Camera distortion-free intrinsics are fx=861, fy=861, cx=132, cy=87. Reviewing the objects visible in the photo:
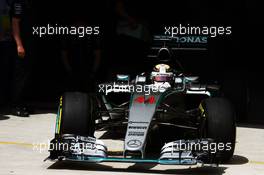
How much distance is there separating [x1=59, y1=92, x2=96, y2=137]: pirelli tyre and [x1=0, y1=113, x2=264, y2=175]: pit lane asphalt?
1.18ft

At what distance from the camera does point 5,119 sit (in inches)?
486

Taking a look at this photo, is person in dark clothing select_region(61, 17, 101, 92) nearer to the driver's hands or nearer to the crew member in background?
the crew member in background

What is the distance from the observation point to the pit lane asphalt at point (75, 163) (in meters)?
8.82

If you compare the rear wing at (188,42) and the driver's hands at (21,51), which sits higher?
the rear wing at (188,42)

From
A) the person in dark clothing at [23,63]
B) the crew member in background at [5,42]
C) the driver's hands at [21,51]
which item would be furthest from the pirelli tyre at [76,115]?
the crew member in background at [5,42]

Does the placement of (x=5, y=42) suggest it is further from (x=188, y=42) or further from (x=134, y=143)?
Result: (x=134, y=143)

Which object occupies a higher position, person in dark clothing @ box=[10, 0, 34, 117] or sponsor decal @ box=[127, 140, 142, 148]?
person in dark clothing @ box=[10, 0, 34, 117]

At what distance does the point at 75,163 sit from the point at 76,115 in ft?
1.68

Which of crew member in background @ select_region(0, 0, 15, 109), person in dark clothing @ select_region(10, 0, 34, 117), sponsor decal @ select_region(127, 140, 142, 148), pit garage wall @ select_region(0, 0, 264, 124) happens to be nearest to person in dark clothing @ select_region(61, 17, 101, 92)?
pit garage wall @ select_region(0, 0, 264, 124)

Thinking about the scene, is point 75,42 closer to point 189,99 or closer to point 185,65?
point 185,65

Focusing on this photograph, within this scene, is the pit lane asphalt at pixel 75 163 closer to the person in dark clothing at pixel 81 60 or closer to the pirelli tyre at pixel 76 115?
the pirelli tyre at pixel 76 115

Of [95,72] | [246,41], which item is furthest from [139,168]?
[246,41]

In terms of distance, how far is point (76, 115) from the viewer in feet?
30.2

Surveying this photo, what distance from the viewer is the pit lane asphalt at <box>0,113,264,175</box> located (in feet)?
28.9
